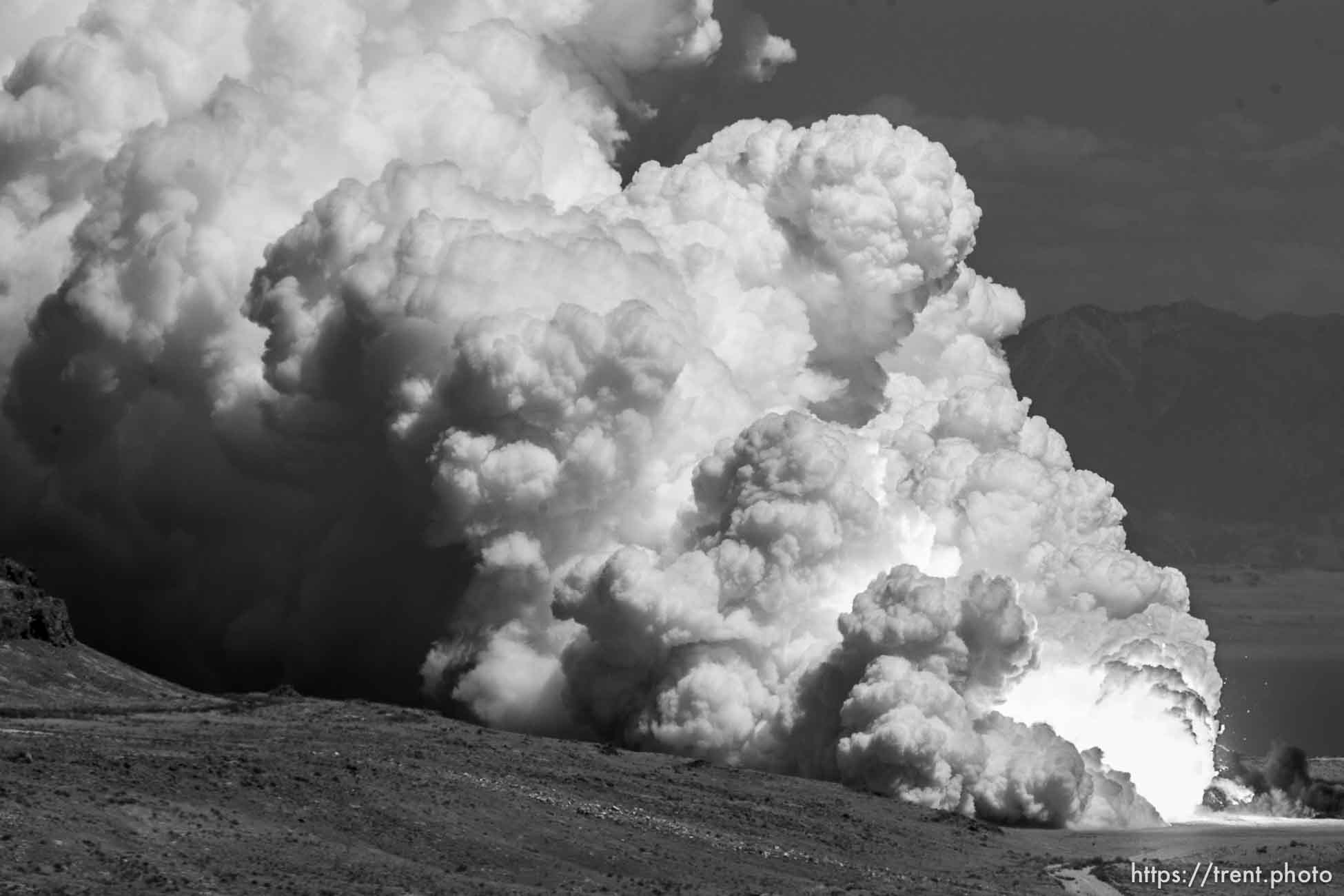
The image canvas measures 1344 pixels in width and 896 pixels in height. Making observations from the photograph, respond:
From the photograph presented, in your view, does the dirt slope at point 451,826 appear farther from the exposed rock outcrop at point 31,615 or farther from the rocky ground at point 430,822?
the exposed rock outcrop at point 31,615

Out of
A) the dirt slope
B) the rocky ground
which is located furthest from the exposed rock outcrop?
the dirt slope

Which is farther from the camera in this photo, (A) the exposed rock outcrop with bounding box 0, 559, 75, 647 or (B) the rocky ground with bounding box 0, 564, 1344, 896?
(A) the exposed rock outcrop with bounding box 0, 559, 75, 647

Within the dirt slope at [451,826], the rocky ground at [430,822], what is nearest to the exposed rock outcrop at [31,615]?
the rocky ground at [430,822]

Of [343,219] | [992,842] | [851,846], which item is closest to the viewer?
[851,846]

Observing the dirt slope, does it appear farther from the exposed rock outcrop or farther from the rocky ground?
the exposed rock outcrop

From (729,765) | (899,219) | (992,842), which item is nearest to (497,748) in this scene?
(729,765)

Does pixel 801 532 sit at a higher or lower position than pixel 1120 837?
higher

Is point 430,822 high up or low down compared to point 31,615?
down

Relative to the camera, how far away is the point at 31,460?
4382 inches

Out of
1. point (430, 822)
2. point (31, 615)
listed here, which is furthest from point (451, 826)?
point (31, 615)

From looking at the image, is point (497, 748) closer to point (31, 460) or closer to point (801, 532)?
point (801, 532)

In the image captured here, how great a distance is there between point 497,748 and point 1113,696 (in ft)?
75.3

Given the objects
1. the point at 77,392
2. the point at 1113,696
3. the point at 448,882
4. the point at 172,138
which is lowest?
the point at 448,882

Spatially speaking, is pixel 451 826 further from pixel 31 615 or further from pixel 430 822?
pixel 31 615
